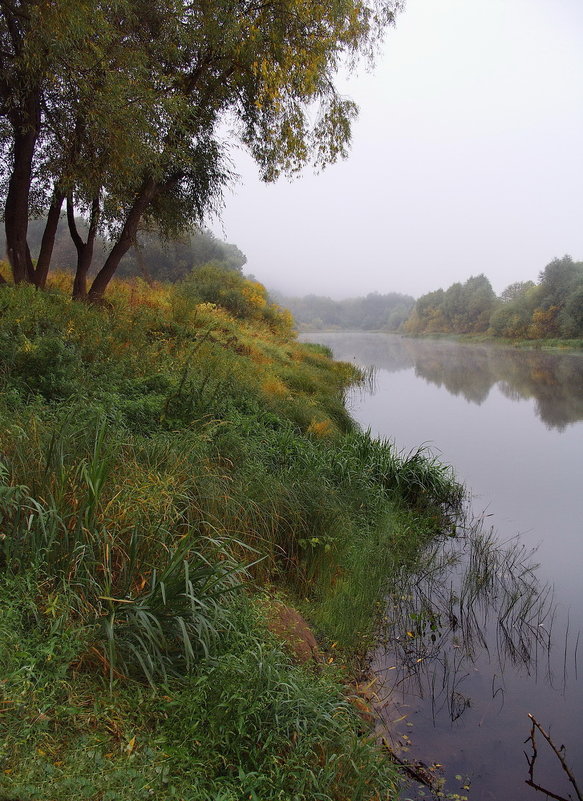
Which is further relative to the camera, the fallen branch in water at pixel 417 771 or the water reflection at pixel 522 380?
the water reflection at pixel 522 380

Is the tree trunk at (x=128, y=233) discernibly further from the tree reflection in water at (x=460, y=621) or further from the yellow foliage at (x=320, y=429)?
the tree reflection in water at (x=460, y=621)

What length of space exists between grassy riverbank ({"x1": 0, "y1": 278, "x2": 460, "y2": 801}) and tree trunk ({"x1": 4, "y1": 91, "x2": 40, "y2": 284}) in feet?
12.8

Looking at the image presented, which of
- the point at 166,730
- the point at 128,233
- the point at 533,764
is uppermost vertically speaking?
the point at 128,233

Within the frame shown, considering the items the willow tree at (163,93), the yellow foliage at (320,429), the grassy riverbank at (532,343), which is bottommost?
the yellow foliage at (320,429)

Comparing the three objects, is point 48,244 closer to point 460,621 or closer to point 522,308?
point 460,621

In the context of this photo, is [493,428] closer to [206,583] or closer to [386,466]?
[386,466]

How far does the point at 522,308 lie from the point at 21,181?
1966 inches

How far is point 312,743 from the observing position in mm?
2645

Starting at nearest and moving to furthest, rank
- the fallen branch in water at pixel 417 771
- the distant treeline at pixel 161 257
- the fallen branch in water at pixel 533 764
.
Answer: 1. the fallen branch in water at pixel 533 764
2. the fallen branch in water at pixel 417 771
3. the distant treeline at pixel 161 257

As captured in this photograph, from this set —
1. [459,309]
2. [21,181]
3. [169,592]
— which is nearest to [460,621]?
[169,592]

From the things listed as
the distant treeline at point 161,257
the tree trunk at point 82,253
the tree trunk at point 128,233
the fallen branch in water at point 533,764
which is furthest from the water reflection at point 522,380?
the distant treeline at point 161,257

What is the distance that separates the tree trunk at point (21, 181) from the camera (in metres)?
9.02

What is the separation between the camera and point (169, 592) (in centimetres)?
313

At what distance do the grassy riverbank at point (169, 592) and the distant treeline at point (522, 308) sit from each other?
4182 centimetres
